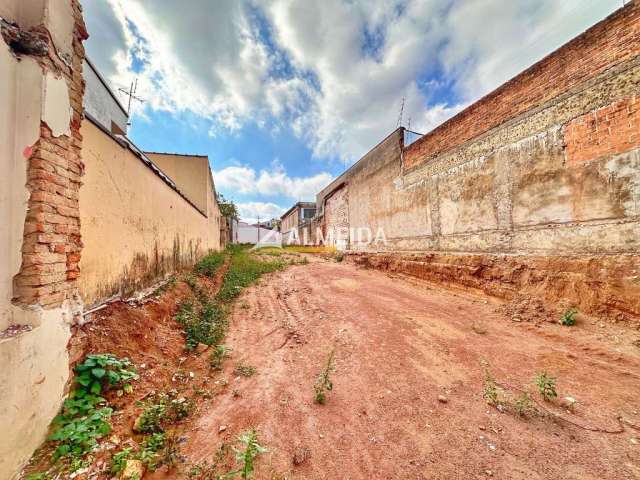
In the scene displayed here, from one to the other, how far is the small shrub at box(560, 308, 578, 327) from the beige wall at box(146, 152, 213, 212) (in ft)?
42.0

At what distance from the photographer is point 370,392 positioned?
2.55 m

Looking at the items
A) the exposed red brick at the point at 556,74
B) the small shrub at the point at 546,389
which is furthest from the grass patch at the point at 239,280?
the exposed red brick at the point at 556,74

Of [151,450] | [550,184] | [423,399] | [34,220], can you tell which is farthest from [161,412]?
[550,184]

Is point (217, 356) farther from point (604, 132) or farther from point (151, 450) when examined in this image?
point (604, 132)

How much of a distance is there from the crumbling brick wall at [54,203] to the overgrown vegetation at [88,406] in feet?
2.20

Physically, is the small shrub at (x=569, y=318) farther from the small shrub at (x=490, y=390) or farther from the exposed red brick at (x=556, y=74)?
the exposed red brick at (x=556, y=74)

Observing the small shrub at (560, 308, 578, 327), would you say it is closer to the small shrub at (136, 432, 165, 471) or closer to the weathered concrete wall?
the small shrub at (136, 432, 165, 471)

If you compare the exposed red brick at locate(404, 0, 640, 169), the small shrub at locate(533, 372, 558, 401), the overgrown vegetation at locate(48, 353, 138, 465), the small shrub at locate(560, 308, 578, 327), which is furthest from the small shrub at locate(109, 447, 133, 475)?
the exposed red brick at locate(404, 0, 640, 169)

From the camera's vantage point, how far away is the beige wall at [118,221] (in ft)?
9.02

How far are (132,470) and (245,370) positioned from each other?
143 centimetres

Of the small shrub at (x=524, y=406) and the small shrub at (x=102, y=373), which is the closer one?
the small shrub at (x=102, y=373)

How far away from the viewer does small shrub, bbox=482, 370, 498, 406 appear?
7.71ft

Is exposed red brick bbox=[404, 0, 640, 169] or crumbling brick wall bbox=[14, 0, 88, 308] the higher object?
exposed red brick bbox=[404, 0, 640, 169]

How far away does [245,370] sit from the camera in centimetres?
296
